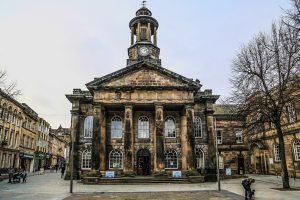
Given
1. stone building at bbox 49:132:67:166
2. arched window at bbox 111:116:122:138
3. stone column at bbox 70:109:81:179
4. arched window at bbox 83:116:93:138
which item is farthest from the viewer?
stone building at bbox 49:132:67:166

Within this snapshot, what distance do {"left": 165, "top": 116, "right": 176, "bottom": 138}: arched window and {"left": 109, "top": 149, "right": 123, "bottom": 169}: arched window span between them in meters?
6.08

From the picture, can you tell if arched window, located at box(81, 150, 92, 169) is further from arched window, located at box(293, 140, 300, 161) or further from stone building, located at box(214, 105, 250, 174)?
arched window, located at box(293, 140, 300, 161)

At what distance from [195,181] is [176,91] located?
9582 millimetres

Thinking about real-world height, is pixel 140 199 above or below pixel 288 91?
below

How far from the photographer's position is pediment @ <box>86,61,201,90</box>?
1114 inches

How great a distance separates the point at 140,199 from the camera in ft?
47.9

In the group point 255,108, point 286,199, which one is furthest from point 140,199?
point 255,108

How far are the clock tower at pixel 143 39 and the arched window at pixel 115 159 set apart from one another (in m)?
11.6

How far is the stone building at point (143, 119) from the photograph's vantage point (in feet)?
88.8

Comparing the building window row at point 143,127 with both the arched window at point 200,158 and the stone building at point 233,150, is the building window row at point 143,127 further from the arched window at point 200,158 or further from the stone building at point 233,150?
the stone building at point 233,150

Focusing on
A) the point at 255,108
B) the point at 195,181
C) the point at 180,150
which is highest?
the point at 255,108

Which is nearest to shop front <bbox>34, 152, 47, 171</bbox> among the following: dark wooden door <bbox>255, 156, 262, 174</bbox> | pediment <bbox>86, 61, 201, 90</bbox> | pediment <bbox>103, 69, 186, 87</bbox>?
pediment <bbox>86, 61, 201, 90</bbox>

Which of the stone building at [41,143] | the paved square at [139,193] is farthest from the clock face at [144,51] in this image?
the stone building at [41,143]

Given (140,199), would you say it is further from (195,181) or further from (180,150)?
(180,150)
